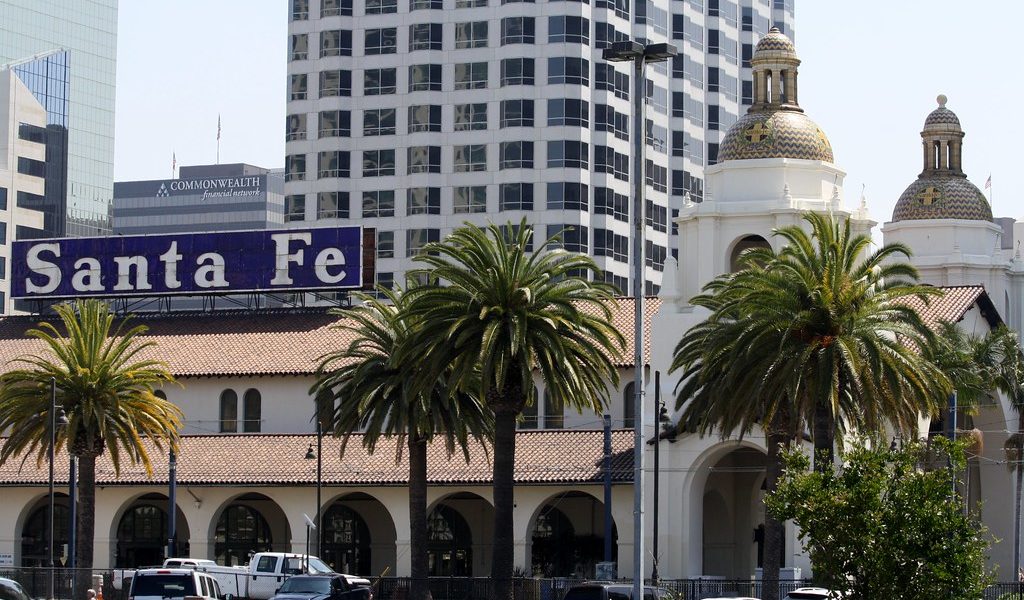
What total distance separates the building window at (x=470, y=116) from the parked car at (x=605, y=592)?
65225 mm

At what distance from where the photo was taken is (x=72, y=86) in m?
172

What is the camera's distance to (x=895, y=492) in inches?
1489

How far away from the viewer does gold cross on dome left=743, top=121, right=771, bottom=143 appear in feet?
234

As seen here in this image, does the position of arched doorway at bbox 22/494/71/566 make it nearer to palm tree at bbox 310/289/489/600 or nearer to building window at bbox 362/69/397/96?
palm tree at bbox 310/289/489/600

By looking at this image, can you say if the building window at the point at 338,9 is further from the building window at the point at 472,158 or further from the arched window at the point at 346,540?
the arched window at the point at 346,540

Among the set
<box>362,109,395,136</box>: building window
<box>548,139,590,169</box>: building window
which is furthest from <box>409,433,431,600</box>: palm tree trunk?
<box>362,109,395,136</box>: building window

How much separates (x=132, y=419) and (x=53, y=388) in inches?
179

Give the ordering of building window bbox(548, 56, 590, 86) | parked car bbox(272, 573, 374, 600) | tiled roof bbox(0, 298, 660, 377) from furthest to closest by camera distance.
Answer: building window bbox(548, 56, 590, 86) → tiled roof bbox(0, 298, 660, 377) → parked car bbox(272, 573, 374, 600)

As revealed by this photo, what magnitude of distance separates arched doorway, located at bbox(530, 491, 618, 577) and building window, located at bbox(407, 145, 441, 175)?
40.0 metres

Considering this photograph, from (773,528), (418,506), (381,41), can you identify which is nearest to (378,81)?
(381,41)

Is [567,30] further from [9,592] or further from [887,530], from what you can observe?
[887,530]

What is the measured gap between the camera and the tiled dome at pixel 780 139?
233ft

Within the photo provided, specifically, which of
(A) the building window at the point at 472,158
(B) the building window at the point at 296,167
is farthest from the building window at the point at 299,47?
(A) the building window at the point at 472,158

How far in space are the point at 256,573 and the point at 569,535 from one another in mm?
16836
